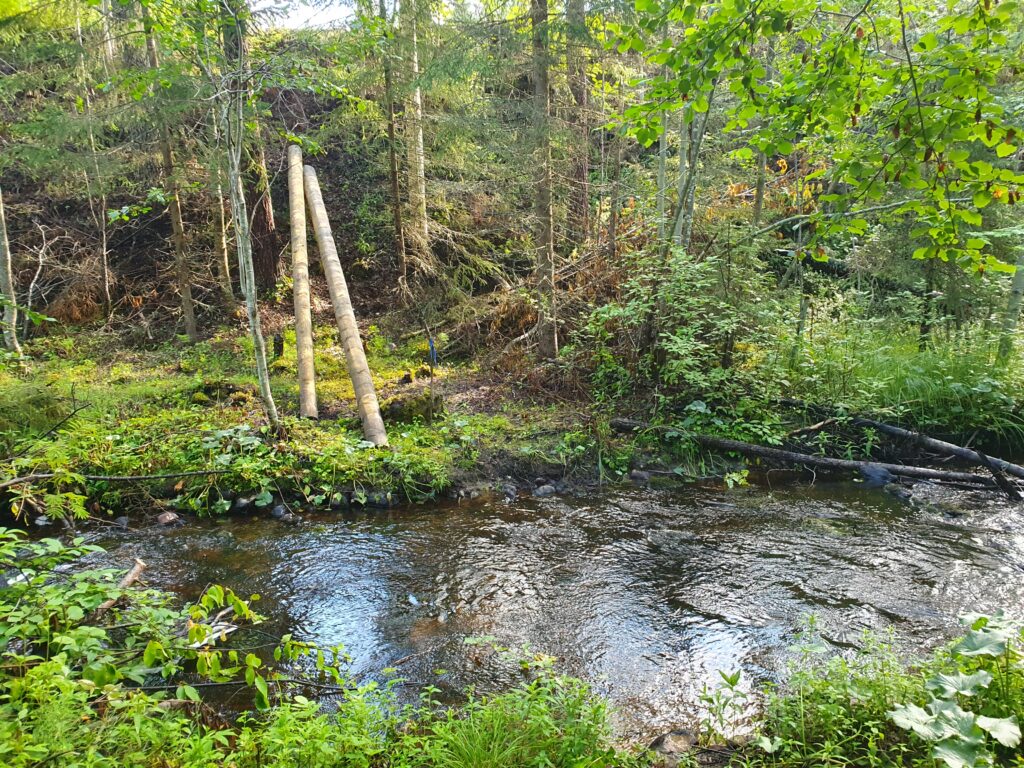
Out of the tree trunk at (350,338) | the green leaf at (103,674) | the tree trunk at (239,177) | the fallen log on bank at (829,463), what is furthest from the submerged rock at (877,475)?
the green leaf at (103,674)

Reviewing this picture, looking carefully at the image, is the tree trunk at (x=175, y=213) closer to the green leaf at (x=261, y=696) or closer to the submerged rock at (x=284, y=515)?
the submerged rock at (x=284, y=515)

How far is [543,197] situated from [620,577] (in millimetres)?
6594

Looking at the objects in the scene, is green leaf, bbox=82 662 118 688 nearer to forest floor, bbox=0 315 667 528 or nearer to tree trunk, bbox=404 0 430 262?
forest floor, bbox=0 315 667 528

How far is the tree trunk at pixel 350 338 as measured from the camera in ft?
26.0

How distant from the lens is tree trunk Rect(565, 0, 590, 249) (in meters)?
8.36

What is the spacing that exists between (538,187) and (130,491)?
7.43 m

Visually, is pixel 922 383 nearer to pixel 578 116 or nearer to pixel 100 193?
pixel 578 116

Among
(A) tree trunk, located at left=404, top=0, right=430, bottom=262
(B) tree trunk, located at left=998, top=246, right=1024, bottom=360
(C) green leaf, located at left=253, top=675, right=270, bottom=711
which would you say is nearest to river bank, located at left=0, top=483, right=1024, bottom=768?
(C) green leaf, located at left=253, top=675, right=270, bottom=711

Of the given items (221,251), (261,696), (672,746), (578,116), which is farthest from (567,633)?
(221,251)

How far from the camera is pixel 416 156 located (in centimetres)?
1254

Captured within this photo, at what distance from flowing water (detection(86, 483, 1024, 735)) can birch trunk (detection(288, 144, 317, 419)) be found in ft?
8.93

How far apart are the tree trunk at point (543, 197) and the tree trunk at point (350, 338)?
324 cm

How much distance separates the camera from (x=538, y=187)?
375 inches

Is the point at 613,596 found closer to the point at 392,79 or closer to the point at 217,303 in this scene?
the point at 392,79
